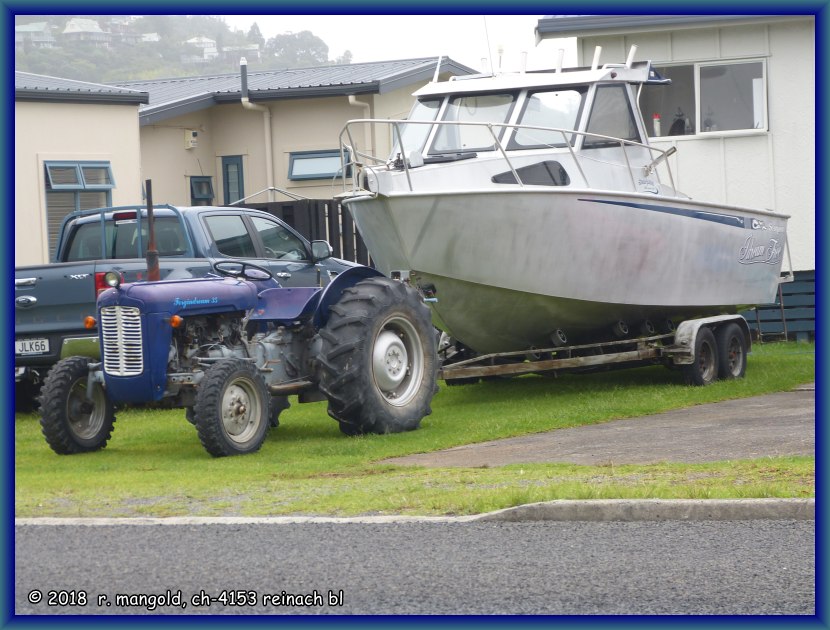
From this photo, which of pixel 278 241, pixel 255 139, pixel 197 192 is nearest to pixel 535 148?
pixel 278 241

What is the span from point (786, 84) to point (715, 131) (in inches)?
A: 49.3

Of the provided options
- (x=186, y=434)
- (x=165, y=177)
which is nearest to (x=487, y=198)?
(x=186, y=434)

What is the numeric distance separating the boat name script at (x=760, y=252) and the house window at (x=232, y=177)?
12.6m

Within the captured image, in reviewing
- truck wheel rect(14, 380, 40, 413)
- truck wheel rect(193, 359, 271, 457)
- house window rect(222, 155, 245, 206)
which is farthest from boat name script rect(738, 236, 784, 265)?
house window rect(222, 155, 245, 206)

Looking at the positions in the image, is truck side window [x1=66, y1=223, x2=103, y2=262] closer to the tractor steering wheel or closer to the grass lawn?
the tractor steering wheel

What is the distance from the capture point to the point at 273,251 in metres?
14.4

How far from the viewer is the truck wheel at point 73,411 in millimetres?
10422

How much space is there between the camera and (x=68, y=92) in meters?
20.7

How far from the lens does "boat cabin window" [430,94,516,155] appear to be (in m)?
14.0

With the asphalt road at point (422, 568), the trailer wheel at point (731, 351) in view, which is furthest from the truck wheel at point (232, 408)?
the trailer wheel at point (731, 351)

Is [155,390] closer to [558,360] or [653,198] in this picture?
[558,360]

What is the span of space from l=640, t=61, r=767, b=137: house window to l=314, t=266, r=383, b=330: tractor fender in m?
9.14

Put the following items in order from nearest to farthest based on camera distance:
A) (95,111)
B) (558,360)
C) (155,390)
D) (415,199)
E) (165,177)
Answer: (155,390) → (415,199) → (558,360) → (95,111) → (165,177)

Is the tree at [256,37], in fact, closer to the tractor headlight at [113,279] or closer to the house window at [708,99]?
the tractor headlight at [113,279]
